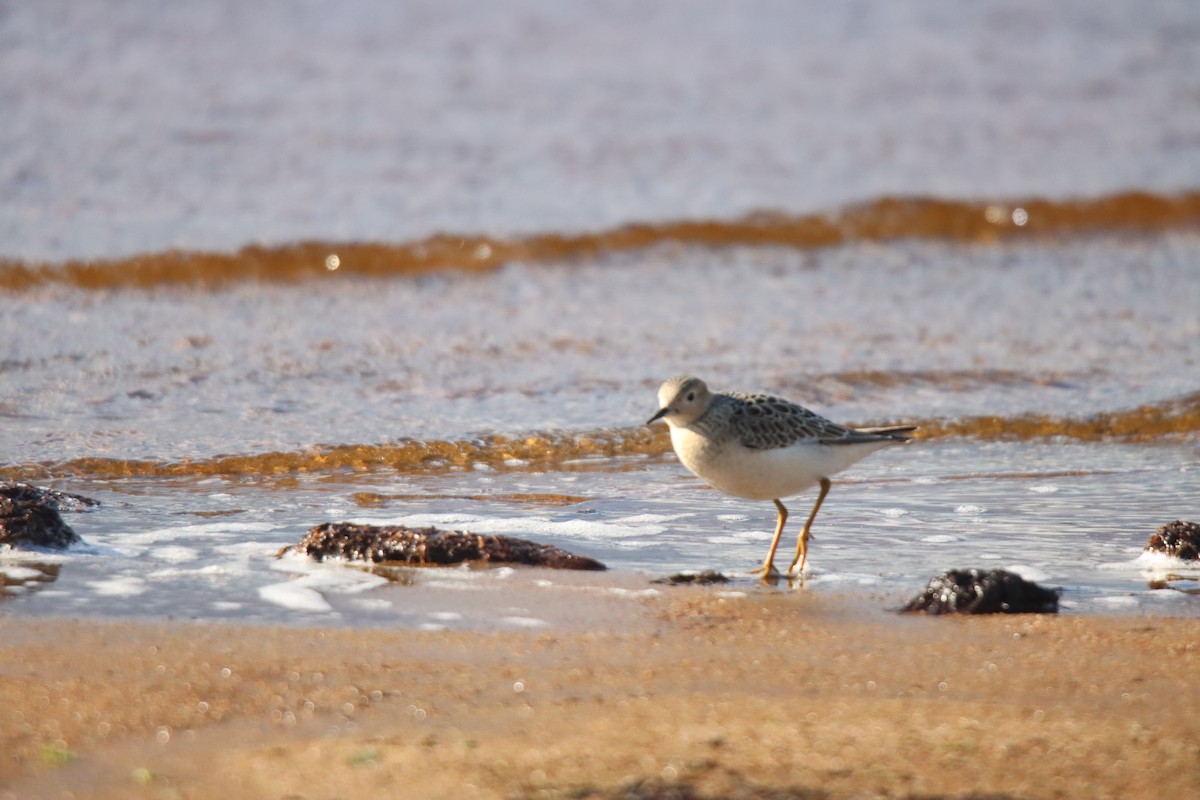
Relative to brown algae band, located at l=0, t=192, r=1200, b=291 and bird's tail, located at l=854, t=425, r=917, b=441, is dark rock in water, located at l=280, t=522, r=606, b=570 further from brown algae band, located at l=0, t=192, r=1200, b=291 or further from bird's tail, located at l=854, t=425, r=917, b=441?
brown algae band, located at l=0, t=192, r=1200, b=291

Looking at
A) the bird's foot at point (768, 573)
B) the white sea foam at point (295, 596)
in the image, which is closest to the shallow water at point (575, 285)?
the white sea foam at point (295, 596)

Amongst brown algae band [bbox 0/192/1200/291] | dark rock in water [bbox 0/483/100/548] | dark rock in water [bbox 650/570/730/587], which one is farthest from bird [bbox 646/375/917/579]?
brown algae band [bbox 0/192/1200/291]

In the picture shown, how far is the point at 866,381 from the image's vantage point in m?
7.75

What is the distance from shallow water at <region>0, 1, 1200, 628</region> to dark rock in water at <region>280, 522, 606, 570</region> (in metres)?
0.11

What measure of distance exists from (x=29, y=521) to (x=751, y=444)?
236 cm

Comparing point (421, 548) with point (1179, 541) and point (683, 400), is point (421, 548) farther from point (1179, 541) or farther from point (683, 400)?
point (1179, 541)

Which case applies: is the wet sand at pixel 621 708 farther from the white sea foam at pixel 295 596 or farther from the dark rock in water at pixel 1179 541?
→ the dark rock in water at pixel 1179 541

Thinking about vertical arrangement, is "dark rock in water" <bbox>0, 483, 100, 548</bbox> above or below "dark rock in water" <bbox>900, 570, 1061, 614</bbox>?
above

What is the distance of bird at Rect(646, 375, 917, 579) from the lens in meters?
4.82

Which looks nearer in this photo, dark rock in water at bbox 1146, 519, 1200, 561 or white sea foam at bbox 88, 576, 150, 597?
white sea foam at bbox 88, 576, 150, 597

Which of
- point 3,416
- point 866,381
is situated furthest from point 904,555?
point 3,416

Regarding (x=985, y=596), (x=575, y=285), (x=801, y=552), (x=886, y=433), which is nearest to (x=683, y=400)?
(x=801, y=552)

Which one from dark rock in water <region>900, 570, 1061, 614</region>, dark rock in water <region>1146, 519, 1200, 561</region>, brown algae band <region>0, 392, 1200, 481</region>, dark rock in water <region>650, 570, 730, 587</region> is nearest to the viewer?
dark rock in water <region>900, 570, 1061, 614</region>

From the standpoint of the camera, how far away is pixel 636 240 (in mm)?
11352
